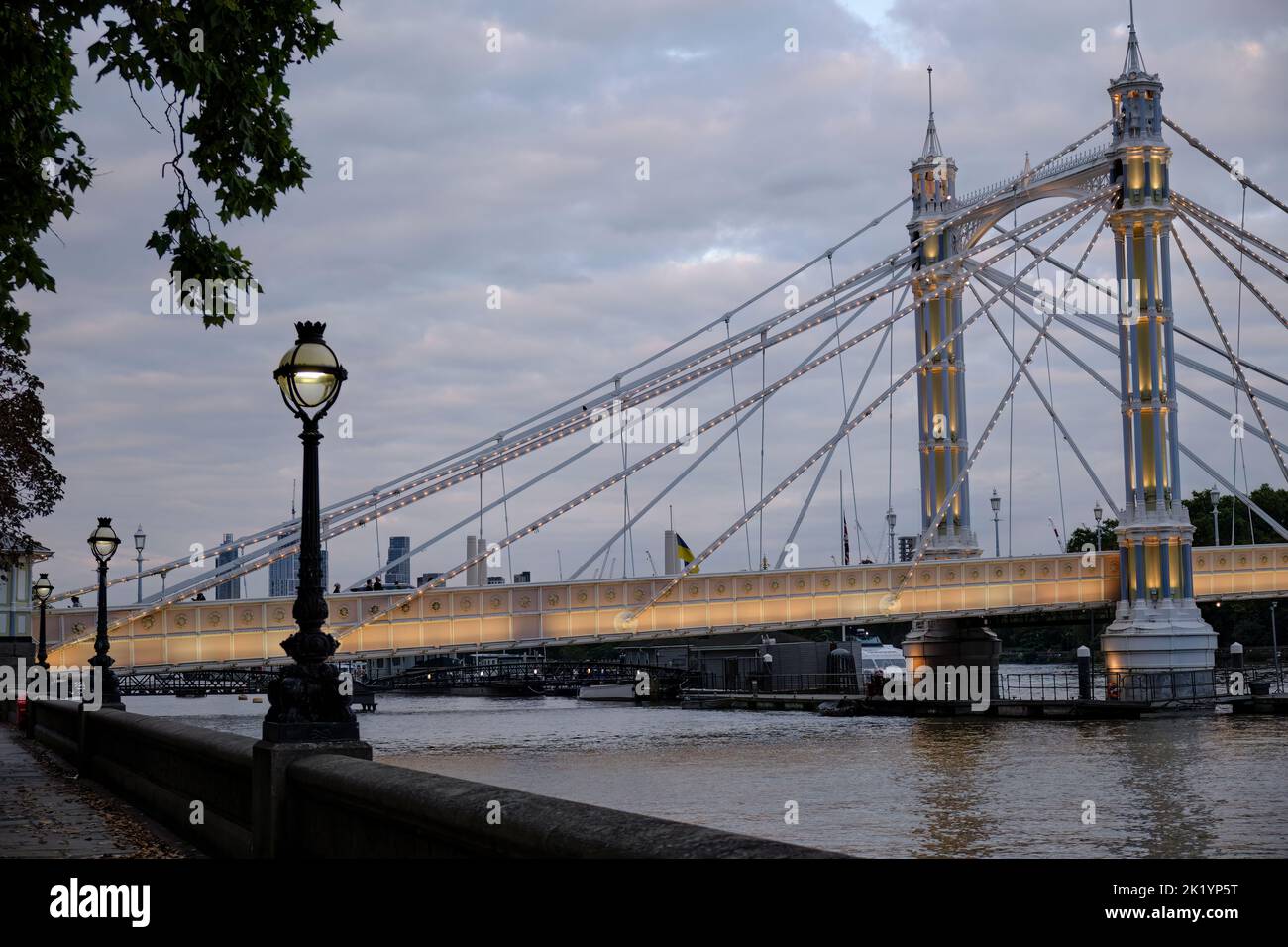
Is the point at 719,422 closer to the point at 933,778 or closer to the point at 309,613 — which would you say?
the point at 933,778

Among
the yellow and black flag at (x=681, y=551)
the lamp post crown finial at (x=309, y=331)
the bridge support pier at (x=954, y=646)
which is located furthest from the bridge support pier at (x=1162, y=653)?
the lamp post crown finial at (x=309, y=331)

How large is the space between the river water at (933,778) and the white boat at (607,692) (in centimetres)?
4428

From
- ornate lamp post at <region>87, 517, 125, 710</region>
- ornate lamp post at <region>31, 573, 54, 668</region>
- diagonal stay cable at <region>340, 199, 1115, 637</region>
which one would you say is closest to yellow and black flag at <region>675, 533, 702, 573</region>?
diagonal stay cable at <region>340, 199, 1115, 637</region>

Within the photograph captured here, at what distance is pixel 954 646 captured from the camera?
59094 mm

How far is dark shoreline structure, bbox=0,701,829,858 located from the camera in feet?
18.5

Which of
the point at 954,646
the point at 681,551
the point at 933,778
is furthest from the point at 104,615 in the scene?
the point at 954,646

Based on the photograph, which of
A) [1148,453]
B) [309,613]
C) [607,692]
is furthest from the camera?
[607,692]

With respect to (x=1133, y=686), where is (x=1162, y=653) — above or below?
above

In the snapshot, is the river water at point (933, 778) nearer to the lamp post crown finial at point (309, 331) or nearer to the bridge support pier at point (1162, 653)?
the bridge support pier at point (1162, 653)

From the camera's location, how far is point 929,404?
59906mm

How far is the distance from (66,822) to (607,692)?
9326 cm

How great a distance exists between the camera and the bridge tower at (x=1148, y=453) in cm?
5272

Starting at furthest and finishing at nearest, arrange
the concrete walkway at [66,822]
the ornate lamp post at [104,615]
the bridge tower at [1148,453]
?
the bridge tower at [1148,453]
the ornate lamp post at [104,615]
the concrete walkway at [66,822]

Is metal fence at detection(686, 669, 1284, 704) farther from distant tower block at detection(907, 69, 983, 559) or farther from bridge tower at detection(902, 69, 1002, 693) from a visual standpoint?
distant tower block at detection(907, 69, 983, 559)
